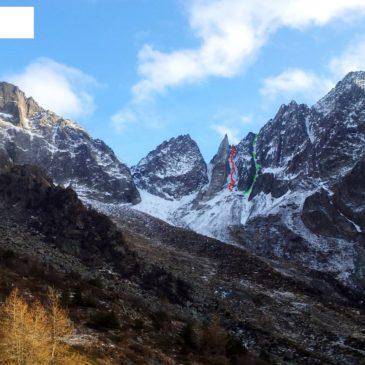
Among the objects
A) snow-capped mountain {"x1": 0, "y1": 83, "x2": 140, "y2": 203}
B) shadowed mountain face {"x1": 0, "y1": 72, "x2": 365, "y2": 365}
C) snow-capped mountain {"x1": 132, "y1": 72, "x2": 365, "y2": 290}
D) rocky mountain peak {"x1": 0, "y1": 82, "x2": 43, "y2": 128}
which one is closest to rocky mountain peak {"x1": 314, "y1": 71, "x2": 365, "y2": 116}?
snow-capped mountain {"x1": 132, "y1": 72, "x2": 365, "y2": 290}

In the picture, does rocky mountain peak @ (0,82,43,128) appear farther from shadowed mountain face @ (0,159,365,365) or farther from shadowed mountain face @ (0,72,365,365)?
shadowed mountain face @ (0,159,365,365)

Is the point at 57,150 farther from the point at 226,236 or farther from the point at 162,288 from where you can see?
the point at 162,288

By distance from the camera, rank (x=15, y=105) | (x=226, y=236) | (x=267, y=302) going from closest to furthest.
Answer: (x=267, y=302) < (x=226, y=236) < (x=15, y=105)

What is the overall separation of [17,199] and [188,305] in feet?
121

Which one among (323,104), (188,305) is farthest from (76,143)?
(188,305)

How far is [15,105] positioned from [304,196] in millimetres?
98994

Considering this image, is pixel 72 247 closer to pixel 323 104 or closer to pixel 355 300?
pixel 355 300

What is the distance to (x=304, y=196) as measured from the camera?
140 m

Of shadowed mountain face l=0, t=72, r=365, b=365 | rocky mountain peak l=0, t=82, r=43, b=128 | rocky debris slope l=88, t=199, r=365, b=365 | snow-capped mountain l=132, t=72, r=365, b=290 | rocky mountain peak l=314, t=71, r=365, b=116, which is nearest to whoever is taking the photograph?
rocky debris slope l=88, t=199, r=365, b=365

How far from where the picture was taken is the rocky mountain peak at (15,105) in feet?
585

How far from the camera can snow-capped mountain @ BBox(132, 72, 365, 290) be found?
399ft

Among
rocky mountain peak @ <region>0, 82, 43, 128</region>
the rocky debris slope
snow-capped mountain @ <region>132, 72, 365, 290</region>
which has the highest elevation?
rocky mountain peak @ <region>0, 82, 43, 128</region>

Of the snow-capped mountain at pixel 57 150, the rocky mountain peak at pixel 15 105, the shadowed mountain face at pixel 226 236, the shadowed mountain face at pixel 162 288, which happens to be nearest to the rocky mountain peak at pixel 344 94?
the shadowed mountain face at pixel 226 236

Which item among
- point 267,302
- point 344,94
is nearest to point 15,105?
point 344,94
